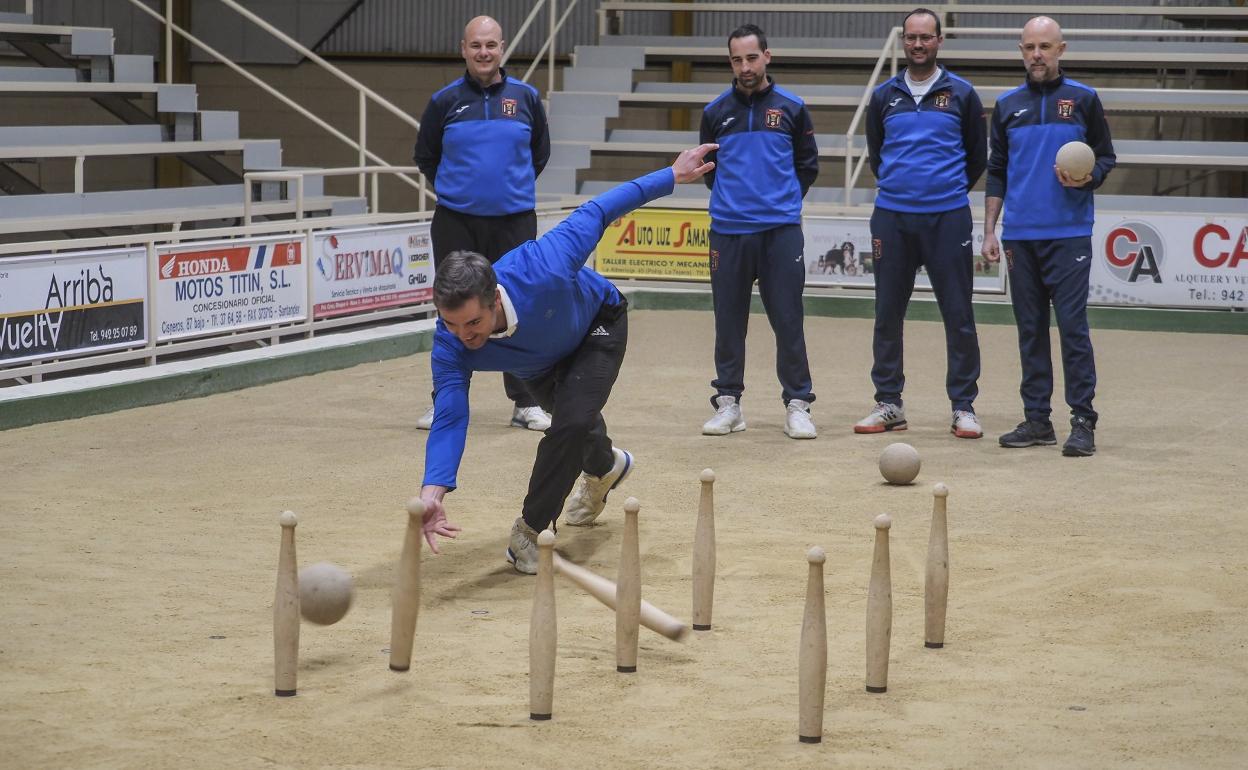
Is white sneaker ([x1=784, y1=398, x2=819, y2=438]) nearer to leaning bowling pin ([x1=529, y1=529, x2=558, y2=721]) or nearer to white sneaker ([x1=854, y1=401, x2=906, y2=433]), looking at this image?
white sneaker ([x1=854, y1=401, x2=906, y2=433])

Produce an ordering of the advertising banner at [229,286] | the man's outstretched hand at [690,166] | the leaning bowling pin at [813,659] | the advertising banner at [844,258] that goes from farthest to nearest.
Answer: the advertising banner at [844,258]
the advertising banner at [229,286]
the man's outstretched hand at [690,166]
the leaning bowling pin at [813,659]

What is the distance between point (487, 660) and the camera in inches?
192

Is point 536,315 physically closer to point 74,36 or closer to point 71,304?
point 71,304

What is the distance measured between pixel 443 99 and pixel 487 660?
441 cm

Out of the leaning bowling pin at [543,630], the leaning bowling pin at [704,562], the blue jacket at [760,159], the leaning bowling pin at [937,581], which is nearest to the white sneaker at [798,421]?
the blue jacket at [760,159]

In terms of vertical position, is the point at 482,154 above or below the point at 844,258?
above

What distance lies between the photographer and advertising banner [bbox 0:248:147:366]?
9.00m

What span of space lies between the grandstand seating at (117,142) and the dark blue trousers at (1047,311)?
710 centimetres

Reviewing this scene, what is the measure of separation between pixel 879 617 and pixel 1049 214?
417cm

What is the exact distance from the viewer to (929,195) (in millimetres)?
8500

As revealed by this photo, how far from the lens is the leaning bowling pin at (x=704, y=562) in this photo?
16.8 ft

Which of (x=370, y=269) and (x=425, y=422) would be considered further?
(x=370, y=269)

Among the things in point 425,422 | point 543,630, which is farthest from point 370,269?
point 543,630

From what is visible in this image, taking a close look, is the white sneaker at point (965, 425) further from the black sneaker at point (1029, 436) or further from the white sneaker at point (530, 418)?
the white sneaker at point (530, 418)
